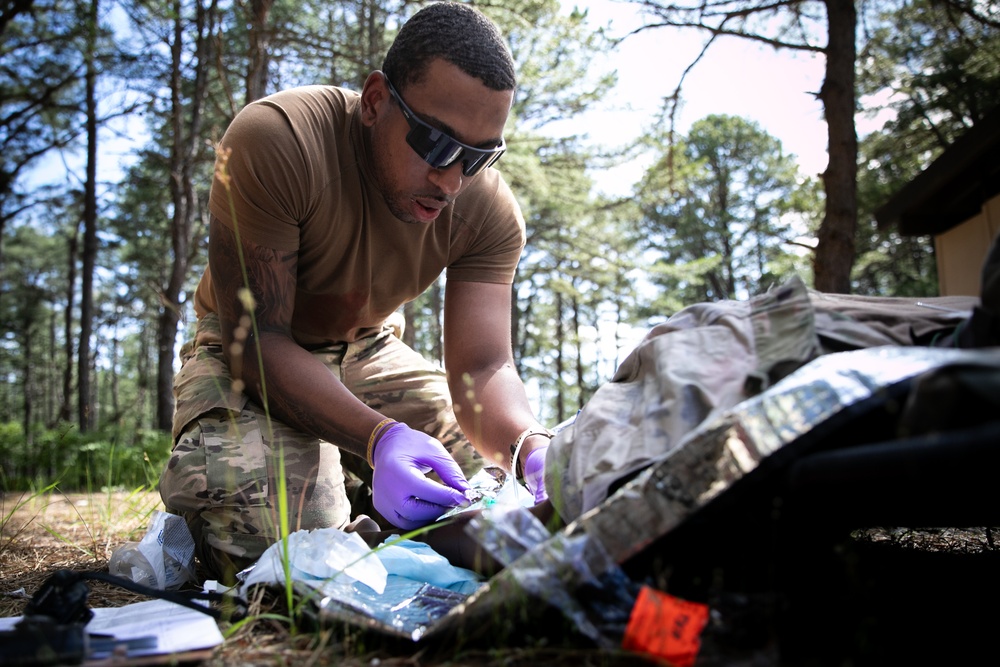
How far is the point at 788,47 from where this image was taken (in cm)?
513

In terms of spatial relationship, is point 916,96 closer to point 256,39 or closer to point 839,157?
point 839,157

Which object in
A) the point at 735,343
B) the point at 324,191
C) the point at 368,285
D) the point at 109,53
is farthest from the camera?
the point at 109,53

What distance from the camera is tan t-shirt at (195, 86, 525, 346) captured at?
2.30 meters

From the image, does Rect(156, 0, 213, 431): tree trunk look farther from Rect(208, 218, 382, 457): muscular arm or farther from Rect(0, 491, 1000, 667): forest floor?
Rect(208, 218, 382, 457): muscular arm

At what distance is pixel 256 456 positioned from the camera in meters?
2.33

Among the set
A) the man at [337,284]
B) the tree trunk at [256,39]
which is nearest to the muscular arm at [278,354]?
the man at [337,284]

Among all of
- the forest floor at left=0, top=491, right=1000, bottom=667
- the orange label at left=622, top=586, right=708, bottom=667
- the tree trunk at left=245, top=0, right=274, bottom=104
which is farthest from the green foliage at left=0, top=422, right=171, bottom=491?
the orange label at left=622, top=586, right=708, bottom=667

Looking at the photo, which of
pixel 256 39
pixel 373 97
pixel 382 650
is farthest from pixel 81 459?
pixel 382 650

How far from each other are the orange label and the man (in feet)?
2.94

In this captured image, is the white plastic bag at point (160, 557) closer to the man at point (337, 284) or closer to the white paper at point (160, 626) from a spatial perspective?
the man at point (337, 284)

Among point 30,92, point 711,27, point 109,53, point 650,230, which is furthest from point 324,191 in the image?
point 650,230

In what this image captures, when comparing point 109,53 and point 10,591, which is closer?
point 10,591

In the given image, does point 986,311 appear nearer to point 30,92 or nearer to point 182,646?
point 182,646

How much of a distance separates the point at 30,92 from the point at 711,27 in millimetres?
13149
